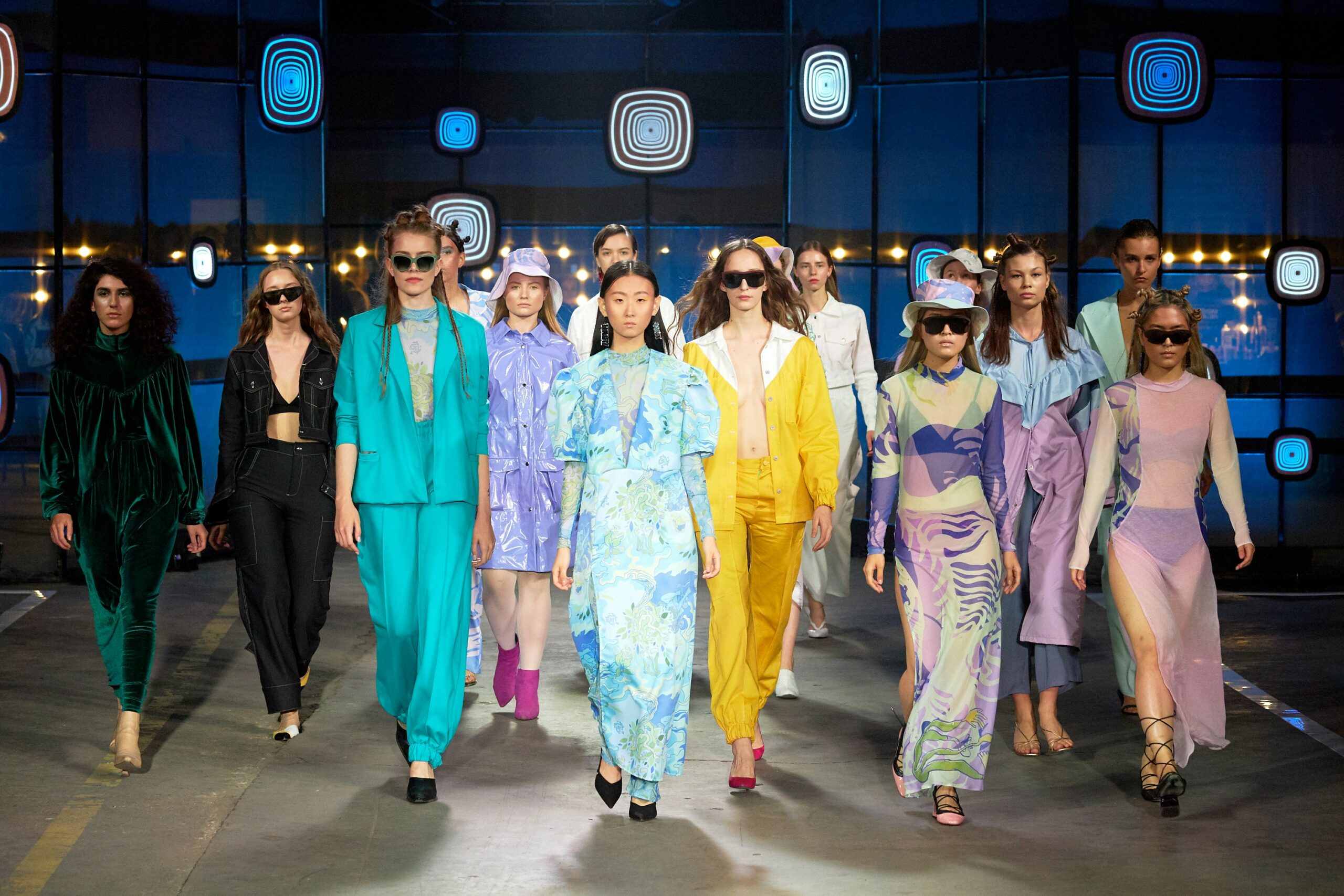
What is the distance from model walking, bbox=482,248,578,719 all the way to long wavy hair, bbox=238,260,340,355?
0.76 metres

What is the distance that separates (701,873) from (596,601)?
101 cm

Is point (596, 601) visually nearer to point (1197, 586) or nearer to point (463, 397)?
point (463, 397)

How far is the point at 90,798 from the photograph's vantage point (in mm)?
5586

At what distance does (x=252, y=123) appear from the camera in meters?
11.8

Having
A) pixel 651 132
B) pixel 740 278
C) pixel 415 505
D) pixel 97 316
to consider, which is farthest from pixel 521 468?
pixel 651 132

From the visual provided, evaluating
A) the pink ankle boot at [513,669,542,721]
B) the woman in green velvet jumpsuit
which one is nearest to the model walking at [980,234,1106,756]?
the pink ankle boot at [513,669,542,721]

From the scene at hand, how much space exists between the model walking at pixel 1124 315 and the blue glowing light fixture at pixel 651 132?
9.36 metres

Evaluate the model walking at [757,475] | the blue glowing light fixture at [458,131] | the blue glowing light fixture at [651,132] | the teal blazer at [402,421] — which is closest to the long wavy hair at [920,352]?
the model walking at [757,475]

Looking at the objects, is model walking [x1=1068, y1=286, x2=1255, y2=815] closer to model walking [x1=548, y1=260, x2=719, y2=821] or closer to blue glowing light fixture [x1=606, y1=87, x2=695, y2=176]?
model walking [x1=548, y1=260, x2=719, y2=821]

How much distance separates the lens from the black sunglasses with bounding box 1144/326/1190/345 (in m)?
5.79

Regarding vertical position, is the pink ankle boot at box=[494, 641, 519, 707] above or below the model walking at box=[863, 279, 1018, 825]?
below

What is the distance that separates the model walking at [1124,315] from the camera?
6957 millimetres

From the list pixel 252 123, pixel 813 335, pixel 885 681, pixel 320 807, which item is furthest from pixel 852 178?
pixel 320 807

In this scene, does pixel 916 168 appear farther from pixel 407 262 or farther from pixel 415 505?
pixel 415 505
